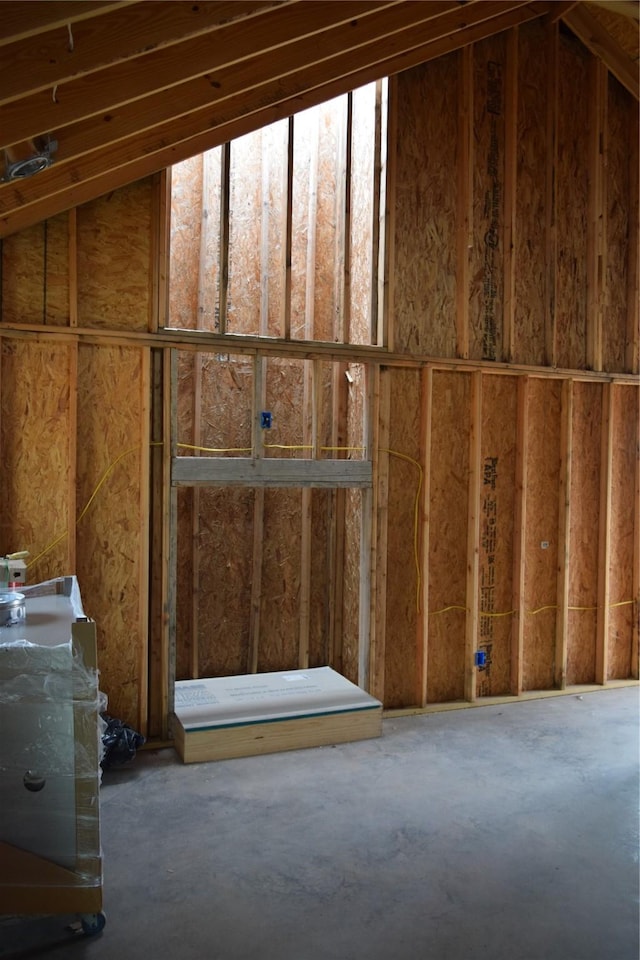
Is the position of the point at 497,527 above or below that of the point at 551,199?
below

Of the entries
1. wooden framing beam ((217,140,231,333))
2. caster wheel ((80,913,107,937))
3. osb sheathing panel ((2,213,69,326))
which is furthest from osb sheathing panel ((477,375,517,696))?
caster wheel ((80,913,107,937))

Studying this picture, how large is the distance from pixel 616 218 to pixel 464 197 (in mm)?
1642

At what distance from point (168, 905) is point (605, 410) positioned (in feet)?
17.0

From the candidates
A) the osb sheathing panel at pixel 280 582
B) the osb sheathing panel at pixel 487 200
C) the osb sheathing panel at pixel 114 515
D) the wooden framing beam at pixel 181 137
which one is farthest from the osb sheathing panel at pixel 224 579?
A: the wooden framing beam at pixel 181 137

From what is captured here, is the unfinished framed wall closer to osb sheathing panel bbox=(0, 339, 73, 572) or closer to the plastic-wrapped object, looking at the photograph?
osb sheathing panel bbox=(0, 339, 73, 572)

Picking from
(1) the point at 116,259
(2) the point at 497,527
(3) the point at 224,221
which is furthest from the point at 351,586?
(1) the point at 116,259

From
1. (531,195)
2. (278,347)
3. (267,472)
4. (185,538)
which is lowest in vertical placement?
(185,538)

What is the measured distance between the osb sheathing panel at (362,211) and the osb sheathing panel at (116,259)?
5.81 ft

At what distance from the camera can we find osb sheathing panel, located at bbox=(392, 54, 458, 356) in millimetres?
5410

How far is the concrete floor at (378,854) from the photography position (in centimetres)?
277

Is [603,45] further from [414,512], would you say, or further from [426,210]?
[414,512]

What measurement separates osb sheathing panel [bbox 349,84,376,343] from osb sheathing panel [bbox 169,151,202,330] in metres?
1.30

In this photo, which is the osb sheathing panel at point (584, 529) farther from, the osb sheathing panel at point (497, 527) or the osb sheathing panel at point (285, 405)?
the osb sheathing panel at point (285, 405)

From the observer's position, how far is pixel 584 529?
247 inches
